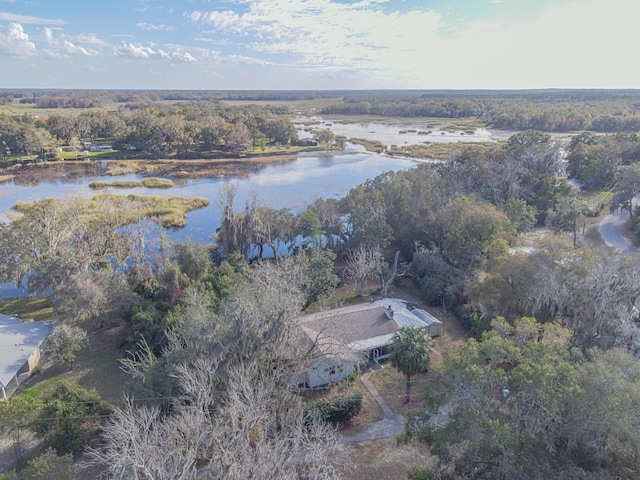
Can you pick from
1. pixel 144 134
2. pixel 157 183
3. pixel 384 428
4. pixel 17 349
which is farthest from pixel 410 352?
pixel 144 134

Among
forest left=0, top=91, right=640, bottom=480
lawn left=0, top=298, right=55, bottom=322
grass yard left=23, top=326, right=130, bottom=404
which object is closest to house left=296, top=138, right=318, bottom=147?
forest left=0, top=91, right=640, bottom=480

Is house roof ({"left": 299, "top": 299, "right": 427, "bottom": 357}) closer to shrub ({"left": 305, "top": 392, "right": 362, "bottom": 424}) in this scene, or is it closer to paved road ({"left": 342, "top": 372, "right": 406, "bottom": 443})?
shrub ({"left": 305, "top": 392, "right": 362, "bottom": 424})

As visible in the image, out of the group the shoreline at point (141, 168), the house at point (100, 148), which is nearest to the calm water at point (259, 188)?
the shoreline at point (141, 168)

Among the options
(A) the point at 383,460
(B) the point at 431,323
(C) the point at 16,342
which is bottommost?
(A) the point at 383,460

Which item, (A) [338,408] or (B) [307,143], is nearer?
(A) [338,408]

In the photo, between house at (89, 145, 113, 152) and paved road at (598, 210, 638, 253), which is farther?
house at (89, 145, 113, 152)

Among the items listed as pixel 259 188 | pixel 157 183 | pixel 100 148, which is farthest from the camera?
pixel 100 148

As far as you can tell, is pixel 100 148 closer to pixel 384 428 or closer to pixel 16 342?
pixel 16 342

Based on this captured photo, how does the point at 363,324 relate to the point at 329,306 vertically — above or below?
above
